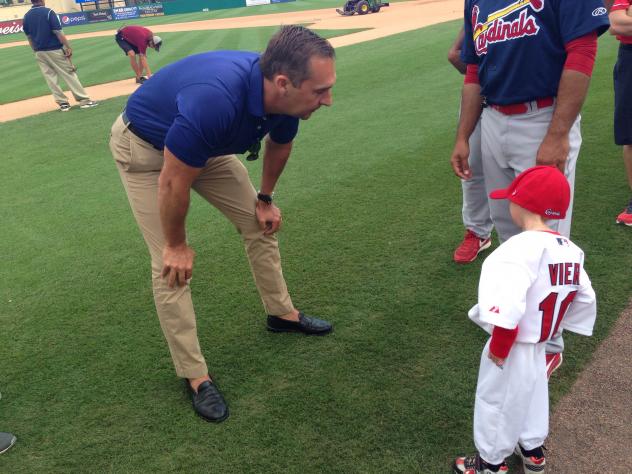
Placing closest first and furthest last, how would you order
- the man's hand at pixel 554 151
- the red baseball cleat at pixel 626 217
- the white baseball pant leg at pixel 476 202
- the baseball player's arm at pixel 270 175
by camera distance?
the man's hand at pixel 554 151
the baseball player's arm at pixel 270 175
the white baseball pant leg at pixel 476 202
the red baseball cleat at pixel 626 217

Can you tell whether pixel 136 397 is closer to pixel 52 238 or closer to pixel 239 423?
pixel 239 423

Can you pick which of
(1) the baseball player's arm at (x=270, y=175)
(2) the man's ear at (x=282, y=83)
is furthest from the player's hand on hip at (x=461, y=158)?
(2) the man's ear at (x=282, y=83)

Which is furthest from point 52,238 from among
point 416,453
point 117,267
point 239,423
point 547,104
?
point 547,104

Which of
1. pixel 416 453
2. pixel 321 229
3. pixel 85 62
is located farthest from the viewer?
pixel 85 62

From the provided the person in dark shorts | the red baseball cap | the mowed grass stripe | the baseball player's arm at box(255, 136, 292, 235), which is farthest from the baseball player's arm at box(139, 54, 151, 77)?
the red baseball cap

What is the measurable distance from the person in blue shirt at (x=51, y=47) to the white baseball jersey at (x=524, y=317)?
10481 millimetres

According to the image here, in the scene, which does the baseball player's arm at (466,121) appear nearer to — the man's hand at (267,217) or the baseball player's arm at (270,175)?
the baseball player's arm at (270,175)

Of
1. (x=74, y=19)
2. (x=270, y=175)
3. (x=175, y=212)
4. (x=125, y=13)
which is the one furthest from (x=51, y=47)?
(x=125, y=13)

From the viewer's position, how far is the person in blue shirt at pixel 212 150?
2.13 meters

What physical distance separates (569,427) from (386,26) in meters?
18.9

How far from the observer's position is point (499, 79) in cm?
265

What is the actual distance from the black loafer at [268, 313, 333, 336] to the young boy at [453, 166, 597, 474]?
133 cm

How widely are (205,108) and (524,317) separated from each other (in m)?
1.47

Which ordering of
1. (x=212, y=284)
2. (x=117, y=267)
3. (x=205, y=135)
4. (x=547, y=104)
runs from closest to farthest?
(x=205, y=135), (x=547, y=104), (x=212, y=284), (x=117, y=267)
